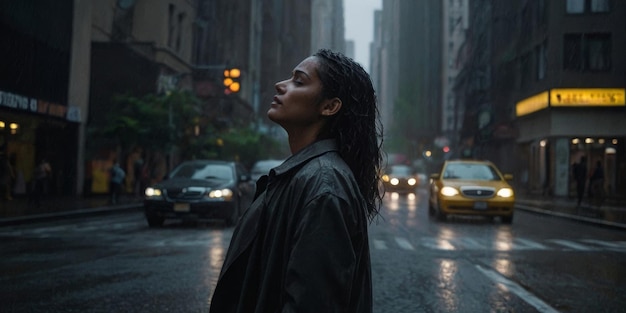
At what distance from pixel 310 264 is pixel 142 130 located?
2653 cm

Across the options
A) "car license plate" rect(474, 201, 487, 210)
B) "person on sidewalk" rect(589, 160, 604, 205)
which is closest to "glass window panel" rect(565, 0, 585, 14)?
"person on sidewalk" rect(589, 160, 604, 205)

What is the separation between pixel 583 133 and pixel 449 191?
20.7m

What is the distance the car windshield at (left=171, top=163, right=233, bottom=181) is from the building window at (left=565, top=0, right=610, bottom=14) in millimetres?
24919

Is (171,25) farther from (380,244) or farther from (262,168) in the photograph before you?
(380,244)

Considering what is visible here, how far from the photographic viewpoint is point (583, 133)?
36.5 metres

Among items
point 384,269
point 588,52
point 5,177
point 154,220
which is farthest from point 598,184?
point 5,177

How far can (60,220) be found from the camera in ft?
59.5

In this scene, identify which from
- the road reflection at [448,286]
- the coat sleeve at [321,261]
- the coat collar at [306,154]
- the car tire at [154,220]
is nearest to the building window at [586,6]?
the car tire at [154,220]

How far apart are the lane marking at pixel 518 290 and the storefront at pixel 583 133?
28826 millimetres

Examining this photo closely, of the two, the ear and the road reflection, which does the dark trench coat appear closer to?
the ear

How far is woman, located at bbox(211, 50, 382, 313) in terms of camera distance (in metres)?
1.95

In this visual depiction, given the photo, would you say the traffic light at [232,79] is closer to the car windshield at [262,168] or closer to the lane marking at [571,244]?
the car windshield at [262,168]

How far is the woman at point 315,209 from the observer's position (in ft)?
6.40

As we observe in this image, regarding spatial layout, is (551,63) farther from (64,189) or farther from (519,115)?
(64,189)
